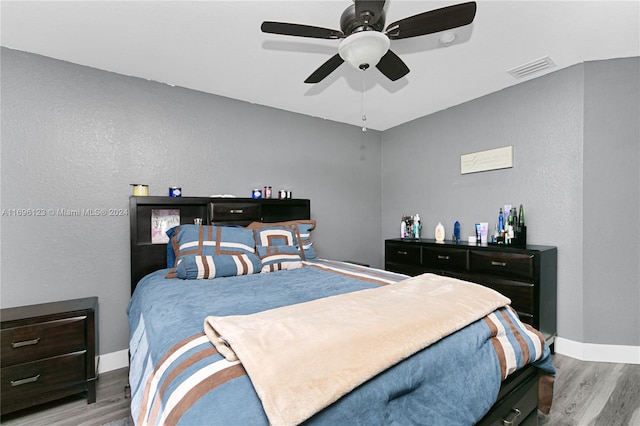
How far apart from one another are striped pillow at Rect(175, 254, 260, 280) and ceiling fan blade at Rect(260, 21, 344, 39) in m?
1.54

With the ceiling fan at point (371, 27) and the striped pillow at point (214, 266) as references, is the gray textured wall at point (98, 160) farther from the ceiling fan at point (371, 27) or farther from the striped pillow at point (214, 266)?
the ceiling fan at point (371, 27)

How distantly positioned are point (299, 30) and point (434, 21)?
2.27 feet

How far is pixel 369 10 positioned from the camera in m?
1.45

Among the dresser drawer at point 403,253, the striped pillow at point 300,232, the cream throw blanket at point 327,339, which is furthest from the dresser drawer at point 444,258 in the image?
the cream throw blanket at point 327,339

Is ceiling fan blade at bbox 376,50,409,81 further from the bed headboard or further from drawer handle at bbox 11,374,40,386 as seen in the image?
drawer handle at bbox 11,374,40,386

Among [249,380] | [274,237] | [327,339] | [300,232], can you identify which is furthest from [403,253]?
[249,380]

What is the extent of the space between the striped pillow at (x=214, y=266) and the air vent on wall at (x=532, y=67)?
2791 mm

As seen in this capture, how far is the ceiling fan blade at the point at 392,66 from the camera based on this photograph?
1.88 m

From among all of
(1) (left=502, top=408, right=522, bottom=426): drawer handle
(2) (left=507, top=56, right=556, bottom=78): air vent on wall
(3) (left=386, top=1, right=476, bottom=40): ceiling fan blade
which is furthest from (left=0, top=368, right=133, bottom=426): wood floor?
(2) (left=507, top=56, right=556, bottom=78): air vent on wall

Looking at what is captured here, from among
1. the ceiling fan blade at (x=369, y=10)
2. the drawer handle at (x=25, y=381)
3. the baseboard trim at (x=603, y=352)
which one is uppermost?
the ceiling fan blade at (x=369, y=10)

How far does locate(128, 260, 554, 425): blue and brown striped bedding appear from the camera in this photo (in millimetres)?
789

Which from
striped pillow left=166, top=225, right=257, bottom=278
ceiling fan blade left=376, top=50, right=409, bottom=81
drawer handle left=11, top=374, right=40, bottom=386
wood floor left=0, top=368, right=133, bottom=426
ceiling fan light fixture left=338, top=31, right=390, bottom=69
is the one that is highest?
ceiling fan blade left=376, top=50, right=409, bottom=81

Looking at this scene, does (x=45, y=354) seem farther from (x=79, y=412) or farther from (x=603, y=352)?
(x=603, y=352)

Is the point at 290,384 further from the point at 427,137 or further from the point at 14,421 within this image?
the point at 427,137
